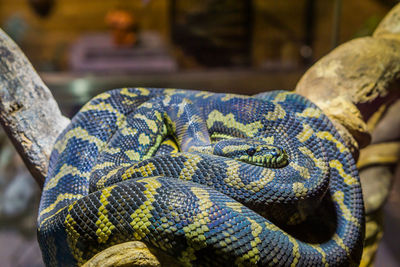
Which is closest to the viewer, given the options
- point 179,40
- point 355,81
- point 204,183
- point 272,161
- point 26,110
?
point 204,183

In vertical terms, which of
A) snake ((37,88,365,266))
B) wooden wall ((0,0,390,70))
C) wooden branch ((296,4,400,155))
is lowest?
snake ((37,88,365,266))

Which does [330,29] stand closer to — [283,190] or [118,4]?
[283,190]

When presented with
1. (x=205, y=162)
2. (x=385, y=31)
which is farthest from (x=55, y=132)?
(x=385, y=31)

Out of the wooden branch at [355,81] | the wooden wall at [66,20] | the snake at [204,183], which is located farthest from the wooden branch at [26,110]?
the wooden branch at [355,81]

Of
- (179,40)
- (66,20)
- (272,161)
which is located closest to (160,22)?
(179,40)

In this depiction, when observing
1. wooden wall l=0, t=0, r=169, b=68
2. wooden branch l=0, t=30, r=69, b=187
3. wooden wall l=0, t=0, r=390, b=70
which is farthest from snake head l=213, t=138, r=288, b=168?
wooden wall l=0, t=0, r=169, b=68

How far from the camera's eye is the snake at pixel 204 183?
4.34 ft

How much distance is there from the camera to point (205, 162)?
1.58 metres

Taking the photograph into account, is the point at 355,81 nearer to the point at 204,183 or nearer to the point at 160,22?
the point at 204,183

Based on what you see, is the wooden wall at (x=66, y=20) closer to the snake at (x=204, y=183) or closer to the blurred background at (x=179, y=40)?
the blurred background at (x=179, y=40)

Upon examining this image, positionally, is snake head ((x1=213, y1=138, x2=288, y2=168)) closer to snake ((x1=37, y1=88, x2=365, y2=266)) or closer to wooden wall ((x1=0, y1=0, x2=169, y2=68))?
snake ((x1=37, y1=88, x2=365, y2=266))

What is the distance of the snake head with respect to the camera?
169 centimetres

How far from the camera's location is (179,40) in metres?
2.97

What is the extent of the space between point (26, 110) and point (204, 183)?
123 centimetres
